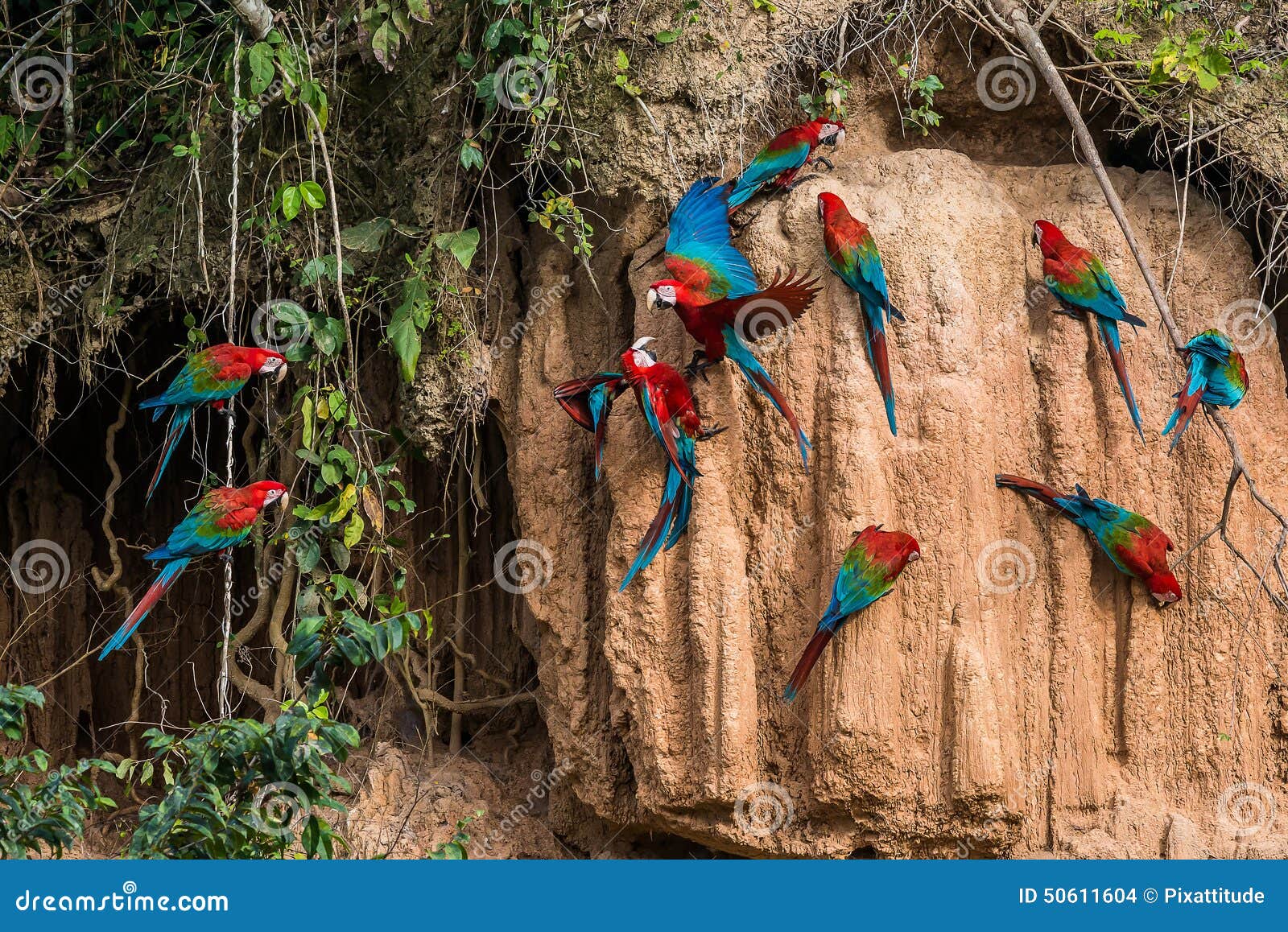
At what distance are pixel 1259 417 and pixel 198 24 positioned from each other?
11.0ft

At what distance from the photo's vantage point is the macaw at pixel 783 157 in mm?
3967

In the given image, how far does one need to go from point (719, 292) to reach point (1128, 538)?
129 centimetres

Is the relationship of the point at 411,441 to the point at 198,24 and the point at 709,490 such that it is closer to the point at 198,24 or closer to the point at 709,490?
the point at 709,490

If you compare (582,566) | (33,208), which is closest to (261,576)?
(582,566)

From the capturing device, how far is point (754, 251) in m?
4.02

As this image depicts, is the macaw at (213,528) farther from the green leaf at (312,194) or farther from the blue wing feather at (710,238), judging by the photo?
the blue wing feather at (710,238)

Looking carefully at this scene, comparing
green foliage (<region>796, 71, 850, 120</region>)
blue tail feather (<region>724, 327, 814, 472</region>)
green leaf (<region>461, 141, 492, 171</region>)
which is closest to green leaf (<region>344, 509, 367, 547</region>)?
green leaf (<region>461, 141, 492, 171</region>)

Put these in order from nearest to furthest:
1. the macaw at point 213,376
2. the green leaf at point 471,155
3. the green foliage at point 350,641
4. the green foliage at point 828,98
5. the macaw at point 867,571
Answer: the green foliage at point 350,641
the macaw at point 867,571
the macaw at point 213,376
the green leaf at point 471,155
the green foliage at point 828,98

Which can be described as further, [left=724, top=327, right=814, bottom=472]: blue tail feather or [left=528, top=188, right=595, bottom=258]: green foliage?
[left=528, top=188, right=595, bottom=258]: green foliage

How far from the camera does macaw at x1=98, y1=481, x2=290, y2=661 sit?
12.6 ft

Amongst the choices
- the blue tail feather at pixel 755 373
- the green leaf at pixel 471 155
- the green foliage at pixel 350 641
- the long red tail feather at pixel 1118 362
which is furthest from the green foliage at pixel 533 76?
the long red tail feather at pixel 1118 362

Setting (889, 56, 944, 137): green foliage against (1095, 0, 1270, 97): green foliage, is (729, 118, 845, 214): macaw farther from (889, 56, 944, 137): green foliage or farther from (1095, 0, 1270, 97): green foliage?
(1095, 0, 1270, 97): green foliage

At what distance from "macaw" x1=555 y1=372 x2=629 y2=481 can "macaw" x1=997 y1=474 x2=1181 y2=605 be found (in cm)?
116

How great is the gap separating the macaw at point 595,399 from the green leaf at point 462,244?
46 cm
